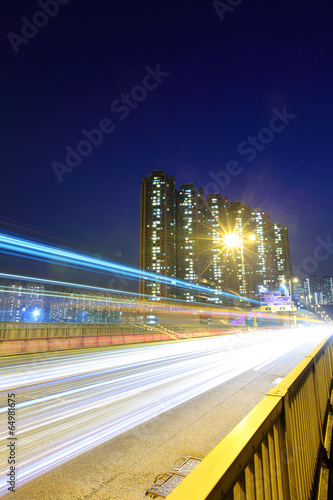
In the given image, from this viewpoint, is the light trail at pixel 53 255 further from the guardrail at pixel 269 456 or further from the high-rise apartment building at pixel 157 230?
the high-rise apartment building at pixel 157 230

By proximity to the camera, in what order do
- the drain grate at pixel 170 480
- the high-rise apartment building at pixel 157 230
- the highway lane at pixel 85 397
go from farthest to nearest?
the high-rise apartment building at pixel 157 230, the highway lane at pixel 85 397, the drain grate at pixel 170 480

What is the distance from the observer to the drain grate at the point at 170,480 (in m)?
3.64

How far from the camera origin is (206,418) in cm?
639

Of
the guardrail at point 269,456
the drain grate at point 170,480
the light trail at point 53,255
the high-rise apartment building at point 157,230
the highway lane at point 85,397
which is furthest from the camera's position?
the high-rise apartment building at point 157,230

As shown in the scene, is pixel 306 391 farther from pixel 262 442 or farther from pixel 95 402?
pixel 95 402

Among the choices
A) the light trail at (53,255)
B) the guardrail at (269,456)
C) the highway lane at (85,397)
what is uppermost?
the light trail at (53,255)

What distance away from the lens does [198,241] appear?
154000 mm

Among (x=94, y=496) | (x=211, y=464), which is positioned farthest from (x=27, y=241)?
(x=211, y=464)

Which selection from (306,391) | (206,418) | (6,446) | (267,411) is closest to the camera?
(267,411)

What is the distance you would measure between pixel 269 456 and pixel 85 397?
6.51 m

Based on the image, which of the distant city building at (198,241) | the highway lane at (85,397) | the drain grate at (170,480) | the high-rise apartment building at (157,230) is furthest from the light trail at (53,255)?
the high-rise apartment building at (157,230)

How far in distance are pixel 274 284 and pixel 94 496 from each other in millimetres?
176633

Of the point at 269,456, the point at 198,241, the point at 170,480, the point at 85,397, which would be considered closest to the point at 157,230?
the point at 198,241

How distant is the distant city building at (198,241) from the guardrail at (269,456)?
436ft
